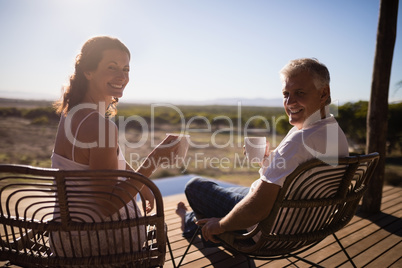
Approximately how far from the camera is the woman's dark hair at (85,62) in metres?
1.26

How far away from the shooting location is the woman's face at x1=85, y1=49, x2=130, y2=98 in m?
1.28

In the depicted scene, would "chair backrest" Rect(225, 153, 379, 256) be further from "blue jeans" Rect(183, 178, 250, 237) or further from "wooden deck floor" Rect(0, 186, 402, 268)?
"wooden deck floor" Rect(0, 186, 402, 268)

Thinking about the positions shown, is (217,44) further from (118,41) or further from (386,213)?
(118,41)

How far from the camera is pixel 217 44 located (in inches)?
498

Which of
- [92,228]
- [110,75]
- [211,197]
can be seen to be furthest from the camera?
[211,197]

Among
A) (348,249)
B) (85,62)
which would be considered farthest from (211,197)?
(348,249)

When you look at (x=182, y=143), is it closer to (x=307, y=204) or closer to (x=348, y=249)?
(x=307, y=204)

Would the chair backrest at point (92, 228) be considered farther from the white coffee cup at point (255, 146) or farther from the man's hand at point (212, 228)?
the white coffee cup at point (255, 146)

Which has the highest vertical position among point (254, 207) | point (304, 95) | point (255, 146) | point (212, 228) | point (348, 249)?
point (304, 95)

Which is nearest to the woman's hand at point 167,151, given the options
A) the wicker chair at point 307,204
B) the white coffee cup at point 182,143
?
the white coffee cup at point 182,143

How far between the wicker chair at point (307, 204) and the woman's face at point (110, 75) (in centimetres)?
89

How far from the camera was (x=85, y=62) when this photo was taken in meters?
1.27

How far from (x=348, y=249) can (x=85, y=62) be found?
2339mm

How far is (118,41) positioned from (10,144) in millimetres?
8567
